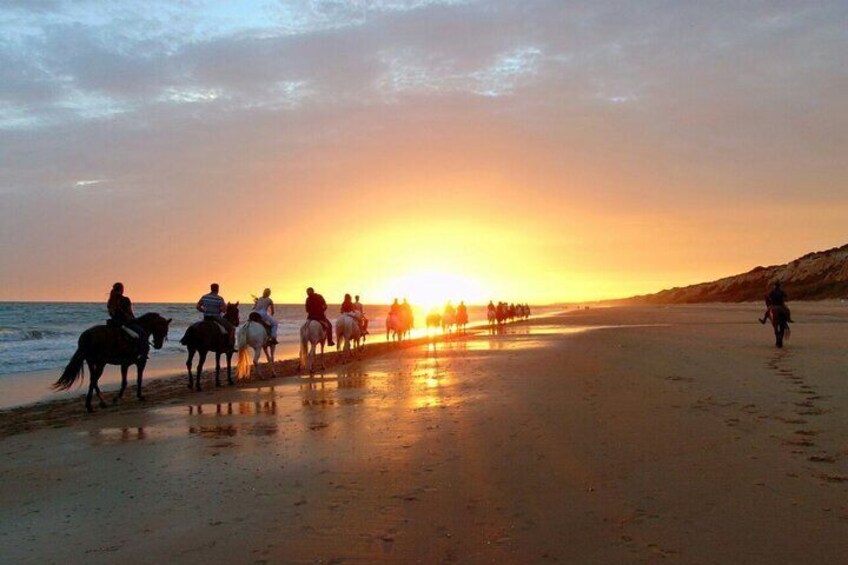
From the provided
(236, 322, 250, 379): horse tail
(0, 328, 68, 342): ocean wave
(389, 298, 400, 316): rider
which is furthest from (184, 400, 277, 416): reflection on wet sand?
(0, 328, 68, 342): ocean wave

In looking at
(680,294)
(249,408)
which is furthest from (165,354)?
(680,294)

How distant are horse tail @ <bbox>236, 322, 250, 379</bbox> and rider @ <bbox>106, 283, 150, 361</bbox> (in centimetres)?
285

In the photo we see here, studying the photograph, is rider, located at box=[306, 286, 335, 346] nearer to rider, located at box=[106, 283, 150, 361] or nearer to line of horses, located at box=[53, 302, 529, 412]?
line of horses, located at box=[53, 302, 529, 412]

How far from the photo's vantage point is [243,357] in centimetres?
1661

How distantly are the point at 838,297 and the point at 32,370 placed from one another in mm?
68028

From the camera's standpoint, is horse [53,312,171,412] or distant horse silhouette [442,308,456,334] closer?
horse [53,312,171,412]

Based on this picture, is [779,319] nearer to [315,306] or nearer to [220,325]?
[315,306]

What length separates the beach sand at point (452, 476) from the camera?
4.55 meters

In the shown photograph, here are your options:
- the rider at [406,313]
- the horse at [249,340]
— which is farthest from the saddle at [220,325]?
the rider at [406,313]

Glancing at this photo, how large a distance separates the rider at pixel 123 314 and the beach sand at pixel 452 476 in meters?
1.91

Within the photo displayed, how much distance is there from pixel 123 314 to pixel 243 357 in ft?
12.3

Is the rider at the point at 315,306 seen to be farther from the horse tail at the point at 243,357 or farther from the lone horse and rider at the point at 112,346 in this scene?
the lone horse and rider at the point at 112,346

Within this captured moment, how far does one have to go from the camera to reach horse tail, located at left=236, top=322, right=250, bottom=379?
16.5 m

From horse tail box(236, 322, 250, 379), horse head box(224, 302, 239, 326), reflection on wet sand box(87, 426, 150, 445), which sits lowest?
reflection on wet sand box(87, 426, 150, 445)
